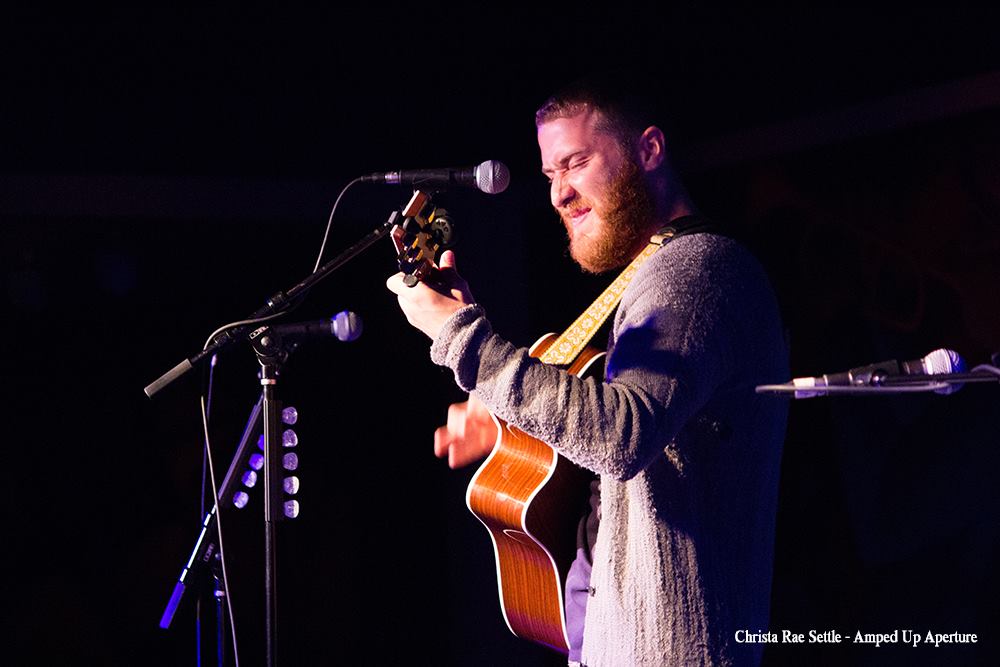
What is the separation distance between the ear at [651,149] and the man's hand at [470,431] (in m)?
0.86

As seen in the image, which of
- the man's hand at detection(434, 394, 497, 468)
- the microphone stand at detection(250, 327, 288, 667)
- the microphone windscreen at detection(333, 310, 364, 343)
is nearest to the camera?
the microphone windscreen at detection(333, 310, 364, 343)

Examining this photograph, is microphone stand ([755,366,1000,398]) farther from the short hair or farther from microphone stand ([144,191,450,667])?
microphone stand ([144,191,450,667])

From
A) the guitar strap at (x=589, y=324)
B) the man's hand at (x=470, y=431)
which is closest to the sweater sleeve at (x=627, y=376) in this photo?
the guitar strap at (x=589, y=324)

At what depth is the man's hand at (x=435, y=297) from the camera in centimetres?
175

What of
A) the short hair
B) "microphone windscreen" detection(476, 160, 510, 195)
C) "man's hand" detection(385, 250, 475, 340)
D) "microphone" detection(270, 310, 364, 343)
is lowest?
"man's hand" detection(385, 250, 475, 340)

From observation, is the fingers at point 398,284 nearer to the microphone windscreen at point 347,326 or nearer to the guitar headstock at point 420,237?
the guitar headstock at point 420,237

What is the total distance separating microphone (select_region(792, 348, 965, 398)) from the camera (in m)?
1.46

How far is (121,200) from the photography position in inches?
178

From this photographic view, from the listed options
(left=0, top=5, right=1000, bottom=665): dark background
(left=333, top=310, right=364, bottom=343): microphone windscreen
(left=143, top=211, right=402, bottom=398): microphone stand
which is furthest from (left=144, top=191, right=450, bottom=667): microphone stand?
(left=0, top=5, right=1000, bottom=665): dark background

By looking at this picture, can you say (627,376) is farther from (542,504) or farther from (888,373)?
(542,504)

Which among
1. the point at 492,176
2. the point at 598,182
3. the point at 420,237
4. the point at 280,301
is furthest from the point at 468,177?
the point at 280,301

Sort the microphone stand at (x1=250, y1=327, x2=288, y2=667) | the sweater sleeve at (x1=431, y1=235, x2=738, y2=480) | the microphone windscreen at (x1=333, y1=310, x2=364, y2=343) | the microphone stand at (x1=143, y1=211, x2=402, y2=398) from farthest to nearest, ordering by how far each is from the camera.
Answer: the microphone stand at (x1=250, y1=327, x2=288, y2=667) < the microphone windscreen at (x1=333, y1=310, x2=364, y2=343) < the microphone stand at (x1=143, y1=211, x2=402, y2=398) < the sweater sleeve at (x1=431, y1=235, x2=738, y2=480)

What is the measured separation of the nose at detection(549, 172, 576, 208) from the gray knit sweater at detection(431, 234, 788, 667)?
0.40 m

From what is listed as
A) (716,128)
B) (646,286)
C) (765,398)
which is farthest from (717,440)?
(716,128)
